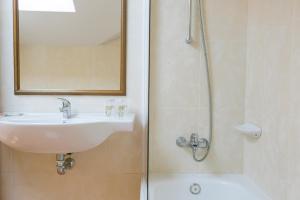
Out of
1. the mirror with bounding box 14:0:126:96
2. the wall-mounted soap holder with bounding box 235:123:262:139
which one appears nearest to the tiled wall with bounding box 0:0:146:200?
the mirror with bounding box 14:0:126:96

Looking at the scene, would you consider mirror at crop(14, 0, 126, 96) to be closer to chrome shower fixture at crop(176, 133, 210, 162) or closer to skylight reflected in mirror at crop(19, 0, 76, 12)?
skylight reflected in mirror at crop(19, 0, 76, 12)

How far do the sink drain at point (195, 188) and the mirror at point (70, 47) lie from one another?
719 millimetres

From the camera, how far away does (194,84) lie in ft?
5.31

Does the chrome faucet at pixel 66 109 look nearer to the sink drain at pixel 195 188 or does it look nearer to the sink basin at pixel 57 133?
the sink basin at pixel 57 133

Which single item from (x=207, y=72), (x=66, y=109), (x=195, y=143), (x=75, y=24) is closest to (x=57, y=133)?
(x=66, y=109)

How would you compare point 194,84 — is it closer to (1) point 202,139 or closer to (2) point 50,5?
(1) point 202,139

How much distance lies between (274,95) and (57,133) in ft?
3.62

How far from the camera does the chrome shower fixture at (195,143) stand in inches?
64.7

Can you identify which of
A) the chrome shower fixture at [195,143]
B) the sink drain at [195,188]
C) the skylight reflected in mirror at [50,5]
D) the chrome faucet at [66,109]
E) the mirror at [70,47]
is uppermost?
the skylight reflected in mirror at [50,5]

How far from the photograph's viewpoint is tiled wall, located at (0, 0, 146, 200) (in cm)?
166

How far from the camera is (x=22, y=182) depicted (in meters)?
1.69

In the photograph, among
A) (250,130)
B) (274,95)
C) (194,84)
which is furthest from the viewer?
(194,84)

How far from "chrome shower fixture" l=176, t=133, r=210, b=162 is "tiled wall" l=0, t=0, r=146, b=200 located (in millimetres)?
260

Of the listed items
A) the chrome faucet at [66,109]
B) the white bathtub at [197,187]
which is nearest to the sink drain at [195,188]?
the white bathtub at [197,187]
